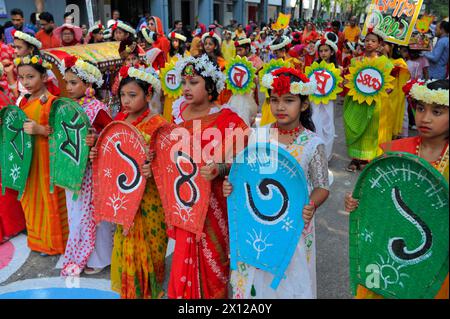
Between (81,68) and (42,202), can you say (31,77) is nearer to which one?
(81,68)

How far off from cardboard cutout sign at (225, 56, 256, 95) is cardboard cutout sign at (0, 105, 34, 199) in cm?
274

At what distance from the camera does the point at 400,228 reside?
1.72m

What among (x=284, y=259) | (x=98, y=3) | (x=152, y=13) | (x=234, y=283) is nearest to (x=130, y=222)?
(x=234, y=283)

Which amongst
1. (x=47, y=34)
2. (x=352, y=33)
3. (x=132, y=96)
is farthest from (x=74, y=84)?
(x=352, y=33)

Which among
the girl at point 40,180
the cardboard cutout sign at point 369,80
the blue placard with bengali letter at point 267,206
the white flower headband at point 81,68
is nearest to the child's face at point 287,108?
the blue placard with bengali letter at point 267,206

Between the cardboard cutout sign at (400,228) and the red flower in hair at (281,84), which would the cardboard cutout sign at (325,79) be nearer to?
the red flower in hair at (281,84)

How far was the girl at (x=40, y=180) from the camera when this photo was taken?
3256mm

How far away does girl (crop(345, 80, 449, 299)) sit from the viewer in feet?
5.58

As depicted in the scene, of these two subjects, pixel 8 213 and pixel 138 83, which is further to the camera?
pixel 8 213

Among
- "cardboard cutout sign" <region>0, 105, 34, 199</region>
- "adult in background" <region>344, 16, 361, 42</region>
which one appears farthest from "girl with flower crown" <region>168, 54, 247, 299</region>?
"adult in background" <region>344, 16, 361, 42</region>

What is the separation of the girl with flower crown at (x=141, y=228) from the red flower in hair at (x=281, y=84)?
33.3 inches

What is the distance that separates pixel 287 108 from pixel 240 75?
3.08m

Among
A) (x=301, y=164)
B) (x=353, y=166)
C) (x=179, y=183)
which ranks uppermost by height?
(x=301, y=164)
